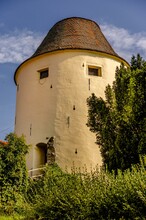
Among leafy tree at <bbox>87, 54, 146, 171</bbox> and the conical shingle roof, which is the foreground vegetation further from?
the conical shingle roof

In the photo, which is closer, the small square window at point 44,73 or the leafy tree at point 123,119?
the leafy tree at point 123,119

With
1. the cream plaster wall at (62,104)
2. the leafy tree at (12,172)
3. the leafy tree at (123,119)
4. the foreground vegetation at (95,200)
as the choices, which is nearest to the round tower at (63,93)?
the cream plaster wall at (62,104)

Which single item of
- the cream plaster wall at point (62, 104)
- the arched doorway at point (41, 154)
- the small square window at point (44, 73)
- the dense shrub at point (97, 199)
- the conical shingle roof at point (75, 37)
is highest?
the conical shingle roof at point (75, 37)

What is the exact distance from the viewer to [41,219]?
9445mm

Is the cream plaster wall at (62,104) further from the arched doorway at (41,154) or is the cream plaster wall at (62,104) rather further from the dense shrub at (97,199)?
the dense shrub at (97,199)

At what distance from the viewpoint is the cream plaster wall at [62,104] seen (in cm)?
1778

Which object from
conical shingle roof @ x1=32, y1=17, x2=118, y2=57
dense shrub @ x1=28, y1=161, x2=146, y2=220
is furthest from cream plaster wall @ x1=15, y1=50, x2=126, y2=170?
dense shrub @ x1=28, y1=161, x2=146, y2=220

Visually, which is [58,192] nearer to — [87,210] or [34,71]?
[87,210]

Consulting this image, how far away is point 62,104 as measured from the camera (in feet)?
60.7

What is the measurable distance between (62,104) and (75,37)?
446cm

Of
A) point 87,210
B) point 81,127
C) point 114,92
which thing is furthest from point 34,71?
point 87,210

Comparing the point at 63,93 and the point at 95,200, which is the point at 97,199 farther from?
the point at 63,93

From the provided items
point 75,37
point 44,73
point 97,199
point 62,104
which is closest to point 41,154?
point 62,104

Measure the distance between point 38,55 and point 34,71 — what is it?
36.8 inches
